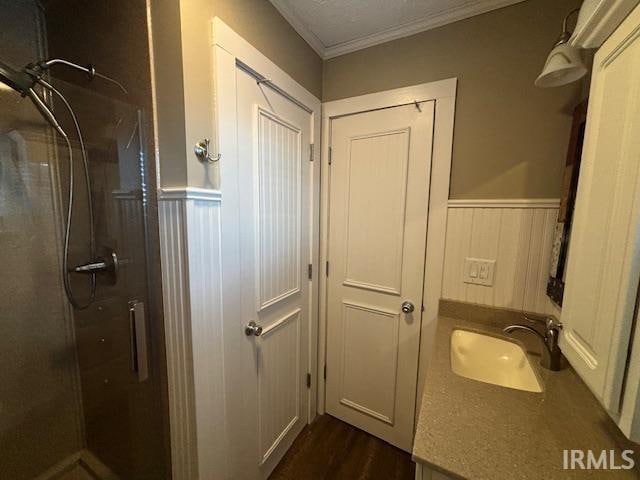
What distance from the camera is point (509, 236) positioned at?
4.05 ft

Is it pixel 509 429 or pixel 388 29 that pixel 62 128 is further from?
pixel 509 429

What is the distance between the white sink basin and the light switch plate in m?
0.27

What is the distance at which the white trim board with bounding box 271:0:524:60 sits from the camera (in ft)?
3.84

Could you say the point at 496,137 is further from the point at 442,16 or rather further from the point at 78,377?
the point at 78,377

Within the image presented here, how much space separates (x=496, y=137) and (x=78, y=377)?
256 centimetres

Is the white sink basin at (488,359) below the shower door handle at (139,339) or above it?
below

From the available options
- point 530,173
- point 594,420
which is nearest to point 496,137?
point 530,173

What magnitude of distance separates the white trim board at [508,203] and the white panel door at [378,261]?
0.57 ft

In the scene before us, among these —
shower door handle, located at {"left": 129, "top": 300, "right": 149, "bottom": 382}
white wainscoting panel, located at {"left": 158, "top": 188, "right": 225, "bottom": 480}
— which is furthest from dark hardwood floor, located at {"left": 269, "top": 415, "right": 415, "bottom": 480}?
shower door handle, located at {"left": 129, "top": 300, "right": 149, "bottom": 382}

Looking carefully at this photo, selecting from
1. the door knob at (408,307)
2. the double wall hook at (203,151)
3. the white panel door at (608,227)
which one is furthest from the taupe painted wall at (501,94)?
the double wall hook at (203,151)

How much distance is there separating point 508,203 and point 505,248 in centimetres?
23

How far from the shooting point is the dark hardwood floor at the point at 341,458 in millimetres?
1399

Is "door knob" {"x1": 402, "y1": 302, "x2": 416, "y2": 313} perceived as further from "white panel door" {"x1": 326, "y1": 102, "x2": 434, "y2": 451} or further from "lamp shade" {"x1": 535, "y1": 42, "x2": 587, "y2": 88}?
"lamp shade" {"x1": 535, "y1": 42, "x2": 587, "y2": 88}

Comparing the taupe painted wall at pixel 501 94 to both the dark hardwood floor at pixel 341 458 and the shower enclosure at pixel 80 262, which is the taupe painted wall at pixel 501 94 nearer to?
the shower enclosure at pixel 80 262
